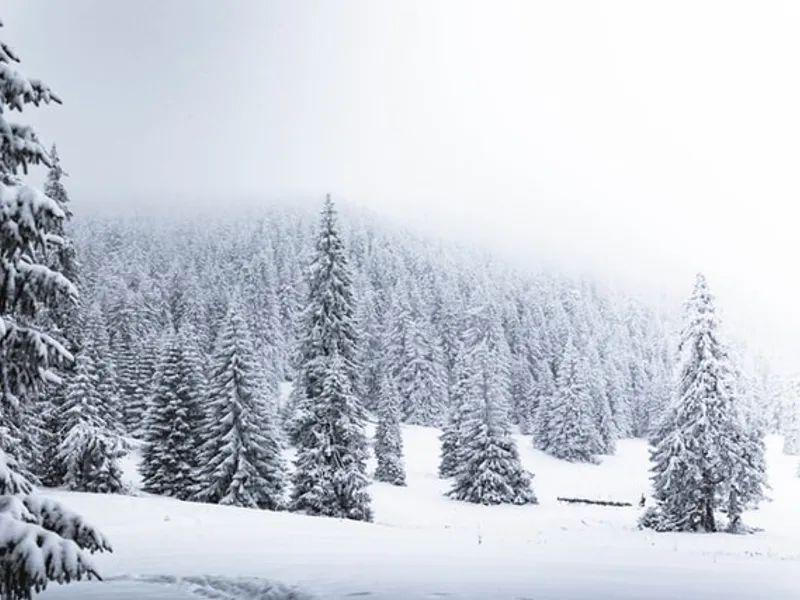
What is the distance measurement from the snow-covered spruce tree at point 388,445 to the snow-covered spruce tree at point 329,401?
21614mm

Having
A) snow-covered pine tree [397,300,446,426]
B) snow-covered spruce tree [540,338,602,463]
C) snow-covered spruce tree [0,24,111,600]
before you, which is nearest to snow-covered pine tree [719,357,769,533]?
snow-covered spruce tree [0,24,111,600]

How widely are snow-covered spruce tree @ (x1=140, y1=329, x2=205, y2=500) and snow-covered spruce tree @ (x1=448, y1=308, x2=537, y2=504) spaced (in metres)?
19.1

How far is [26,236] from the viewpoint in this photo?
6555 millimetres

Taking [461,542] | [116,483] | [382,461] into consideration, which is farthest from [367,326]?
[461,542]

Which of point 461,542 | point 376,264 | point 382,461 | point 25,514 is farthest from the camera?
point 376,264

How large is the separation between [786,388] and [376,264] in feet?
343

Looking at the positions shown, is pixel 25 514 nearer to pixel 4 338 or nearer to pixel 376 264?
pixel 4 338

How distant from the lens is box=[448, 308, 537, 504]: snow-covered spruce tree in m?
48.6

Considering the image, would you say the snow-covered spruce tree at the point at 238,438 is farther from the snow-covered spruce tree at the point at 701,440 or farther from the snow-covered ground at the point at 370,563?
the snow-covered spruce tree at the point at 701,440

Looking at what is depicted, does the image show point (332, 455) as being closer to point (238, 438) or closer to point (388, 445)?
point (238, 438)

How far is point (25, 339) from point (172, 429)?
3419 cm

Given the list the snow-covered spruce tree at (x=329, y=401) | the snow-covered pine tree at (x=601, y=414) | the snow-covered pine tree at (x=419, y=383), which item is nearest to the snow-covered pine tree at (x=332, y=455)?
Answer: the snow-covered spruce tree at (x=329, y=401)

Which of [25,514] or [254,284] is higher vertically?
[254,284]

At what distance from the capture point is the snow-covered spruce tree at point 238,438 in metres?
35.2
